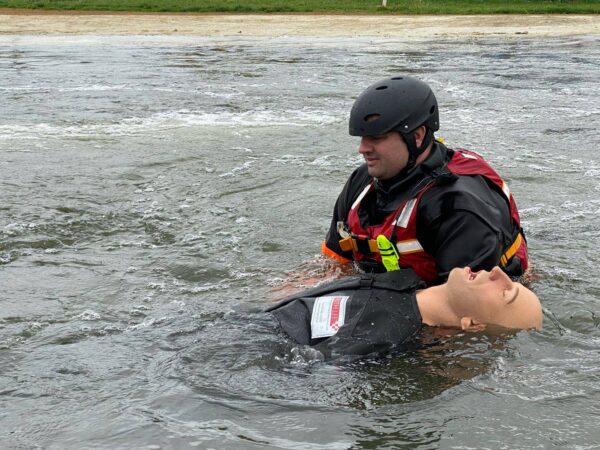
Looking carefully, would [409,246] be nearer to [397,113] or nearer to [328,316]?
[328,316]

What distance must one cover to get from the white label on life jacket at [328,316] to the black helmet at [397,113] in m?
0.86

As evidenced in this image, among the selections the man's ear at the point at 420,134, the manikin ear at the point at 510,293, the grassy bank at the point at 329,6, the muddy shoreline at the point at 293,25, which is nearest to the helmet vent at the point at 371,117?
the man's ear at the point at 420,134

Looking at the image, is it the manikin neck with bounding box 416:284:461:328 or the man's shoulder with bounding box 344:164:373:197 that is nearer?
the manikin neck with bounding box 416:284:461:328

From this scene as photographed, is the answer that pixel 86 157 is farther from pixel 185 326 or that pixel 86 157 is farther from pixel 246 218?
pixel 185 326

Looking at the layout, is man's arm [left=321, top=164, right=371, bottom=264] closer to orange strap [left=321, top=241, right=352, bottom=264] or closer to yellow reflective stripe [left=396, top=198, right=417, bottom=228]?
orange strap [left=321, top=241, right=352, bottom=264]

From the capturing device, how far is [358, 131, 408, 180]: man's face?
16.7ft

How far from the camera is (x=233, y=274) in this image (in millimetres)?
6680

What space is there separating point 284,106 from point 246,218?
5.73 m

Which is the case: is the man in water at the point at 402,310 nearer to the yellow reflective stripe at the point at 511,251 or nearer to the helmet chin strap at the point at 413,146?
the yellow reflective stripe at the point at 511,251

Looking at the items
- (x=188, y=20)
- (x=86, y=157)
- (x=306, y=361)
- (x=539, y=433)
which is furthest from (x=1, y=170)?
(x=188, y=20)

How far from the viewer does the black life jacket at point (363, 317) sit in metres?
4.80

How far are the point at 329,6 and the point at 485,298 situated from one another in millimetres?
31056

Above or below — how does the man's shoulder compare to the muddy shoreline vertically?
below

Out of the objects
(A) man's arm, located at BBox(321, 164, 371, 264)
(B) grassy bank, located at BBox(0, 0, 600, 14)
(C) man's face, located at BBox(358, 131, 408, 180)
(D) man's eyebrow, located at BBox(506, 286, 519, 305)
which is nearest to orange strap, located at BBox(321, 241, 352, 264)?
(A) man's arm, located at BBox(321, 164, 371, 264)
